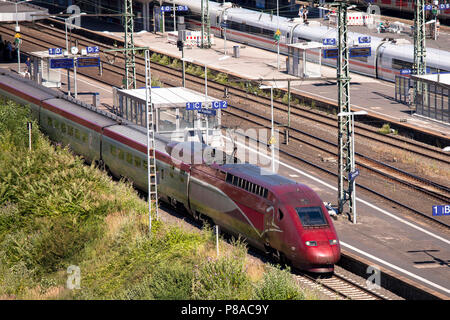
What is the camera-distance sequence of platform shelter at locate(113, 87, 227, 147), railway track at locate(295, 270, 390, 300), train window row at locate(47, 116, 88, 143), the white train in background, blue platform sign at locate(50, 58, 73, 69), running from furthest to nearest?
the white train in background < blue platform sign at locate(50, 58, 73, 69) < platform shelter at locate(113, 87, 227, 147) < train window row at locate(47, 116, 88, 143) < railway track at locate(295, 270, 390, 300)

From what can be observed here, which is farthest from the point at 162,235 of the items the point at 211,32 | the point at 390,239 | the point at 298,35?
the point at 211,32

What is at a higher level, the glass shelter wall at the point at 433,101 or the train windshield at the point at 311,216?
the glass shelter wall at the point at 433,101

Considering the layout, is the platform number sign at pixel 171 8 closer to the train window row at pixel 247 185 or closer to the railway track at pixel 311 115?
the railway track at pixel 311 115

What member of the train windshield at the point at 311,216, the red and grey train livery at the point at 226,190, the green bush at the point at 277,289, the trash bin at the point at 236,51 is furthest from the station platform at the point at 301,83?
the green bush at the point at 277,289

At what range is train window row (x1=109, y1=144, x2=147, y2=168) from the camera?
37931 mm

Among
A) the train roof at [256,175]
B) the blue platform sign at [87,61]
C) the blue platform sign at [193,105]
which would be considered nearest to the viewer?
the train roof at [256,175]

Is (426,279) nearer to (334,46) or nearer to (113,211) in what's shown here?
(113,211)

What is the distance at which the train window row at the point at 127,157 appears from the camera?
3793cm

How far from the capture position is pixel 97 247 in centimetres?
3275

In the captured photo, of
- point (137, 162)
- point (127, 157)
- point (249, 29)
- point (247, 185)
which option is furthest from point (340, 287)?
point (249, 29)

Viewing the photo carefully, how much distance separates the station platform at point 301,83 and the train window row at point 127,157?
20.5m

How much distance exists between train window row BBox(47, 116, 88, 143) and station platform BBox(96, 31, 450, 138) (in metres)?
20.5

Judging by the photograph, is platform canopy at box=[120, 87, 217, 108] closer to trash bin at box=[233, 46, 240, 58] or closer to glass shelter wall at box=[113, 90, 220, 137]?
glass shelter wall at box=[113, 90, 220, 137]

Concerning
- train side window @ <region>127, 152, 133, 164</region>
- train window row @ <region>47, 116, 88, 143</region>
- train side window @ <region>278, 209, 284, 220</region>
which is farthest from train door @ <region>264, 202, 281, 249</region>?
train window row @ <region>47, 116, 88, 143</region>
